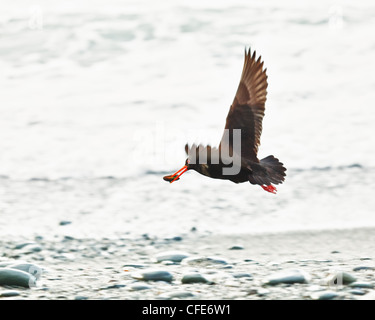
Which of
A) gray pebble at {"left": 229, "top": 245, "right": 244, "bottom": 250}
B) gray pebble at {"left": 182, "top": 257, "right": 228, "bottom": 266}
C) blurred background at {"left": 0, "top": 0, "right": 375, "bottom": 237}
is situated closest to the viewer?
gray pebble at {"left": 182, "top": 257, "right": 228, "bottom": 266}

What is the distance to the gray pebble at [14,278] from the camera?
9.79 ft

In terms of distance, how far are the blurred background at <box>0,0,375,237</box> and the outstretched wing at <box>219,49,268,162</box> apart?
0.38m

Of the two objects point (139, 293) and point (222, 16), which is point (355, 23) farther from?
point (139, 293)

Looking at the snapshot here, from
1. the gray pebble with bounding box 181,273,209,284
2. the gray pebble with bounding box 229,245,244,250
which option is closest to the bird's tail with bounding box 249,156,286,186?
the gray pebble with bounding box 181,273,209,284

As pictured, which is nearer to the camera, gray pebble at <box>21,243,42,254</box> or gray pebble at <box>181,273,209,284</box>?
gray pebble at <box>181,273,209,284</box>

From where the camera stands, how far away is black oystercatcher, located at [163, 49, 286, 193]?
200 centimetres

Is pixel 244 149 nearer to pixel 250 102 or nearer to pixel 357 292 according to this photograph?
pixel 250 102

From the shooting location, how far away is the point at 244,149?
2.29 metres

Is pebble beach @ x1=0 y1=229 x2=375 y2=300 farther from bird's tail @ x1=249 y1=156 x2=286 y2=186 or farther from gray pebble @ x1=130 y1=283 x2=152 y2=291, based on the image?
bird's tail @ x1=249 y1=156 x2=286 y2=186

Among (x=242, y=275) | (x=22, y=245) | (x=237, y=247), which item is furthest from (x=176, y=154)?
(x=242, y=275)

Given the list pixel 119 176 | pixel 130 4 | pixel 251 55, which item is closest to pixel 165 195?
pixel 119 176

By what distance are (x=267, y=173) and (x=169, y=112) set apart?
507 centimetres

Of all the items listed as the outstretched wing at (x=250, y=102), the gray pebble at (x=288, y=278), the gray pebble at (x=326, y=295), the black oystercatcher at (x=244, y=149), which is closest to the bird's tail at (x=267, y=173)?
the black oystercatcher at (x=244, y=149)

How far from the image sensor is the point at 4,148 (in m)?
6.46
